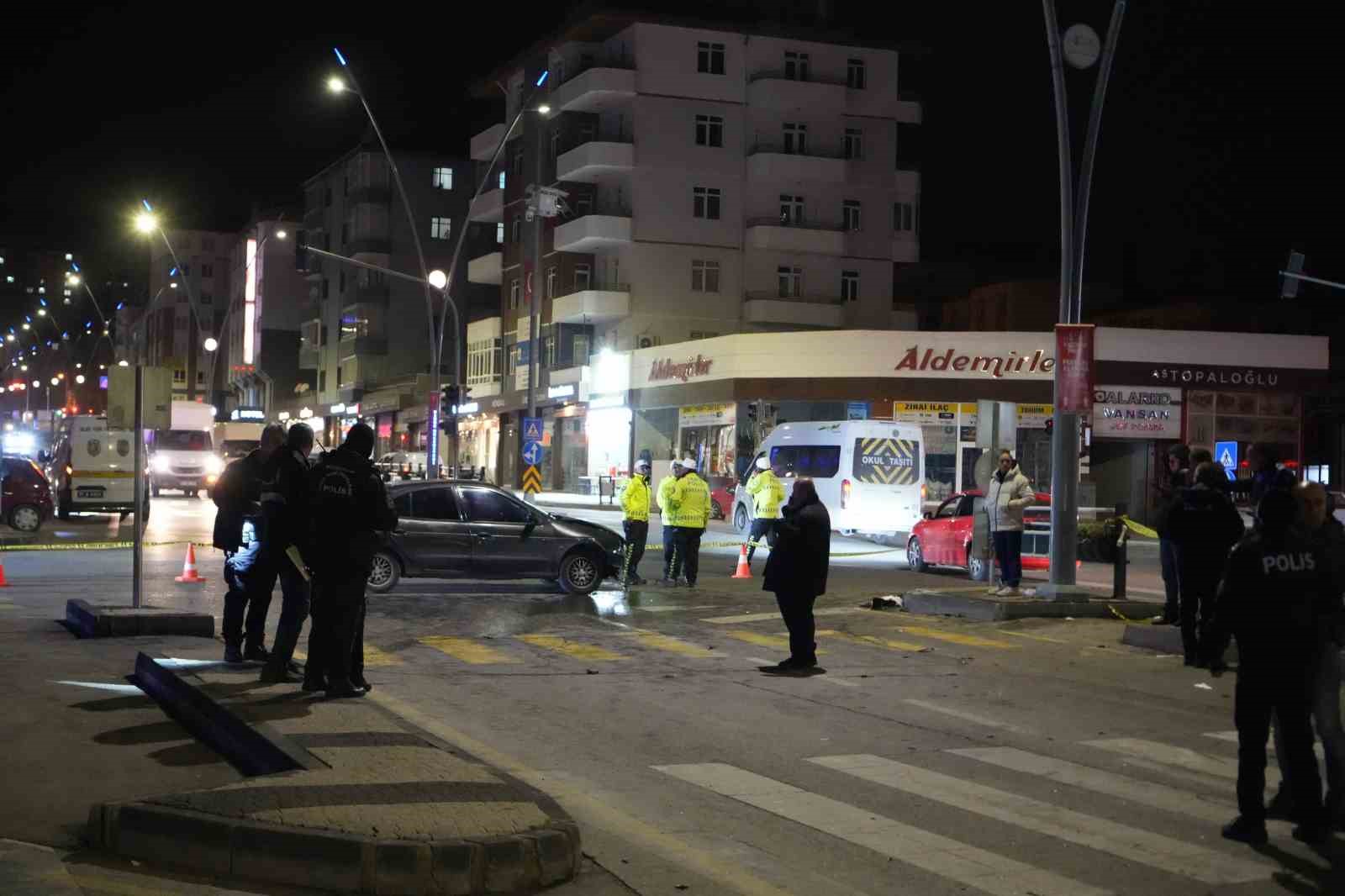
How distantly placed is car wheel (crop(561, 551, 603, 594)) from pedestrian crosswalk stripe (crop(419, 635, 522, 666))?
461cm

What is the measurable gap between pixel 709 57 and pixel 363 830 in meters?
55.4

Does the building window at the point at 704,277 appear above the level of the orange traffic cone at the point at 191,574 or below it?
above

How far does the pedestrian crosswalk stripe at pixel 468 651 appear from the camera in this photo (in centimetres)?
1342

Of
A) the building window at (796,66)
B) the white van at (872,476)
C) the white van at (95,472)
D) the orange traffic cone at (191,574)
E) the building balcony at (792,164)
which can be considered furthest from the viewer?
the building window at (796,66)

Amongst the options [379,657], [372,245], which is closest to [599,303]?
[372,245]

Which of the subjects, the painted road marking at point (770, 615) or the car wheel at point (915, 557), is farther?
the car wheel at point (915, 557)

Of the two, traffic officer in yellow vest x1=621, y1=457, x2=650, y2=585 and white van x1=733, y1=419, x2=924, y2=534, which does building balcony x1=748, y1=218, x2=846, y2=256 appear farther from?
traffic officer in yellow vest x1=621, y1=457, x2=650, y2=585

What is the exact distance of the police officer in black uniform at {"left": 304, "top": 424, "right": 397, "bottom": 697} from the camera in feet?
32.9

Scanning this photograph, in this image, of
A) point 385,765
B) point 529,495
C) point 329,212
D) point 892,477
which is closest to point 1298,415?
point 892,477

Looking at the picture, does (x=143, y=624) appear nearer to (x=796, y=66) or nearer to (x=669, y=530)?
(x=669, y=530)

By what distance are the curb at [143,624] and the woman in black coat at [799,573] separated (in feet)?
17.0

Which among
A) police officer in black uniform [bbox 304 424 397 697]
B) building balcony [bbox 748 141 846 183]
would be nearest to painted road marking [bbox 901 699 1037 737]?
police officer in black uniform [bbox 304 424 397 697]

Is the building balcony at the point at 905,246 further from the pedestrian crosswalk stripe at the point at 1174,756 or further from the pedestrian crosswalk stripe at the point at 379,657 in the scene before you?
the pedestrian crosswalk stripe at the point at 1174,756

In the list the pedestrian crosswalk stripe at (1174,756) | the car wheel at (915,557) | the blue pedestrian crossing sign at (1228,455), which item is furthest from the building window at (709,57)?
the pedestrian crosswalk stripe at (1174,756)
